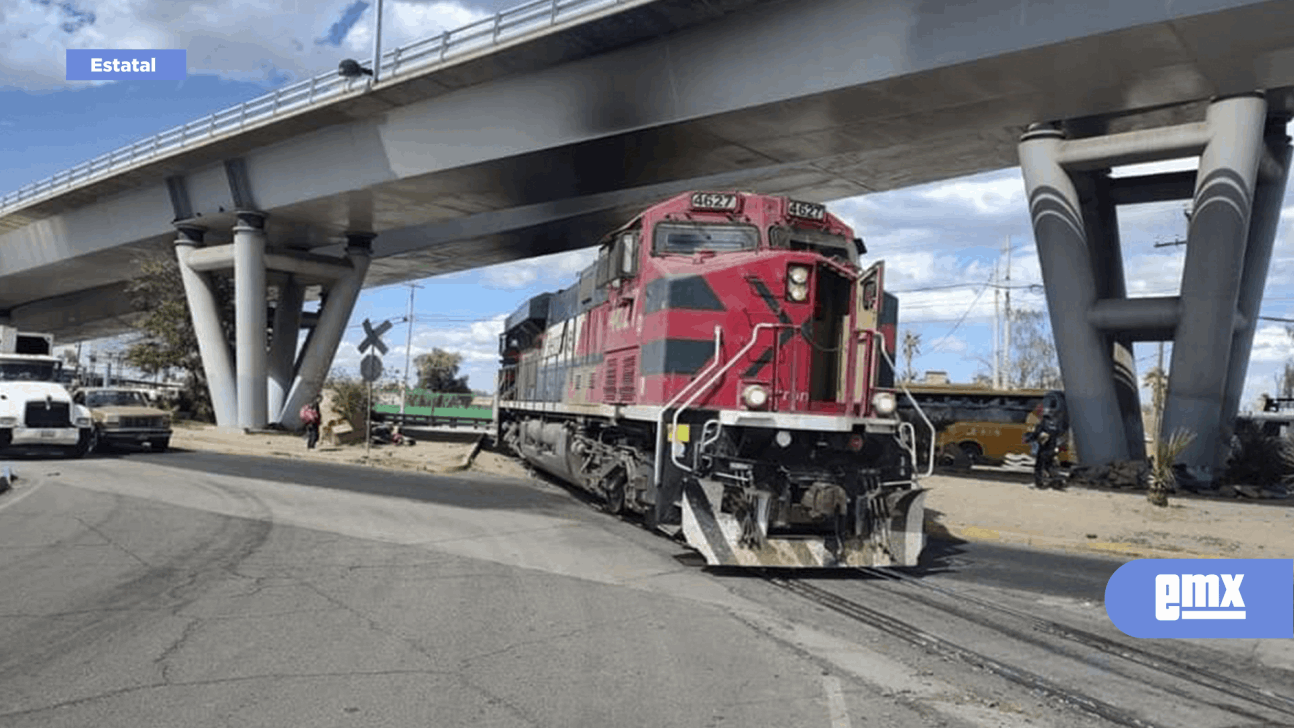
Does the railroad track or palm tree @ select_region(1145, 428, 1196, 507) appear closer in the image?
the railroad track

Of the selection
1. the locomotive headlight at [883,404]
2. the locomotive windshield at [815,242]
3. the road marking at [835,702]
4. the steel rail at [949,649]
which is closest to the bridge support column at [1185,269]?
the locomotive windshield at [815,242]

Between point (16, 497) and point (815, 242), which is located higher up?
point (815, 242)

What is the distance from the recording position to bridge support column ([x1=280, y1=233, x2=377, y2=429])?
39.0 meters

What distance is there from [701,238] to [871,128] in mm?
11957

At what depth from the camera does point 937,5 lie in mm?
17625

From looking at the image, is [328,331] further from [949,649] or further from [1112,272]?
[949,649]

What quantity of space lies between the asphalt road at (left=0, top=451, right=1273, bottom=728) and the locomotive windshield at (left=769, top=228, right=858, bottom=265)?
12.3 feet

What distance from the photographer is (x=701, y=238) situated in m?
11.1

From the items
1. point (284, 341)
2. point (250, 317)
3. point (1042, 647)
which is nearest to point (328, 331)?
point (250, 317)

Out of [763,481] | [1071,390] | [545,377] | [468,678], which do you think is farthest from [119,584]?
[1071,390]

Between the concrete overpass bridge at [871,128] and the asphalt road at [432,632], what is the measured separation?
9.82 m

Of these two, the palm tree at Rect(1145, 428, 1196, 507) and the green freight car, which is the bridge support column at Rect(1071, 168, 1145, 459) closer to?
the palm tree at Rect(1145, 428, 1196, 507)

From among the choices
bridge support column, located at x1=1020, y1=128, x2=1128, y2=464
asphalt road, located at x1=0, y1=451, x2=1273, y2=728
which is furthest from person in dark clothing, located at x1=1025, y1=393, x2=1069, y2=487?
asphalt road, located at x1=0, y1=451, x2=1273, y2=728

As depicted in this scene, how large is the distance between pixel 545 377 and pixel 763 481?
351 inches
